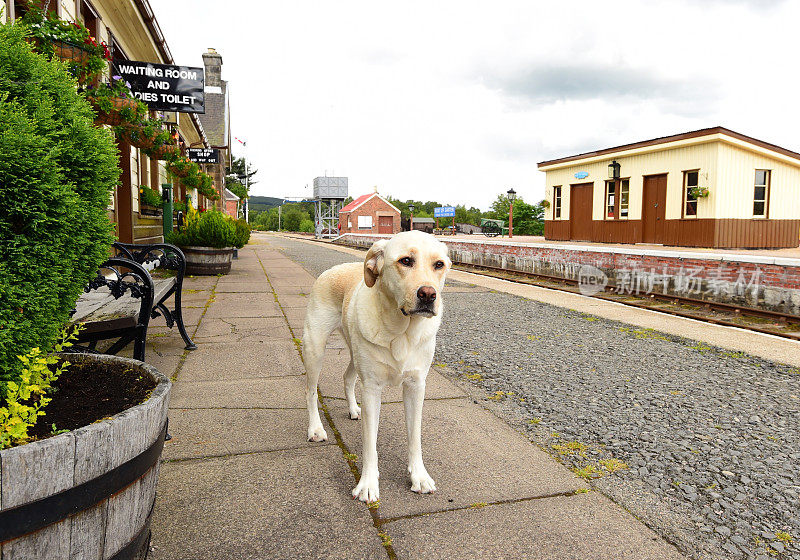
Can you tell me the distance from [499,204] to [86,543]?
6930 centimetres

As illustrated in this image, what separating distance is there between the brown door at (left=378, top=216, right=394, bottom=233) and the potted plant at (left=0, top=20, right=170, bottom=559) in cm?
6577

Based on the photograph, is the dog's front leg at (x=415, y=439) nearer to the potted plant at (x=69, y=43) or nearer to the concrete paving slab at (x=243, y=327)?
the concrete paving slab at (x=243, y=327)

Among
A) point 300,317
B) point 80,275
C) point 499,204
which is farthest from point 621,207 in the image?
point 499,204

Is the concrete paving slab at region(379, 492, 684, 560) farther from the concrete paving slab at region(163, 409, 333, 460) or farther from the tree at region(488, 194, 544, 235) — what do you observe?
the tree at region(488, 194, 544, 235)

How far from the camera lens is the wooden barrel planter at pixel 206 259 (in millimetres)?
11297

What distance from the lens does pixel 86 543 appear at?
138cm

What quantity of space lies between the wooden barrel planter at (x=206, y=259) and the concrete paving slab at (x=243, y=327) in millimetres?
5078

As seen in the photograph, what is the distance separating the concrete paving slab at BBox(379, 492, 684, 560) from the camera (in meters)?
2.01

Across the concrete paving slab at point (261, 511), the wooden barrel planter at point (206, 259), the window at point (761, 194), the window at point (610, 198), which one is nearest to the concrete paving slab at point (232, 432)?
the concrete paving slab at point (261, 511)

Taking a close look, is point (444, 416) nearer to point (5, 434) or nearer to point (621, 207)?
point (5, 434)

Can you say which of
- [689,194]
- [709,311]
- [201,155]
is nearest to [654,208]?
[689,194]

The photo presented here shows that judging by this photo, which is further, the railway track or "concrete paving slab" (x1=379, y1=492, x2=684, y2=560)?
the railway track

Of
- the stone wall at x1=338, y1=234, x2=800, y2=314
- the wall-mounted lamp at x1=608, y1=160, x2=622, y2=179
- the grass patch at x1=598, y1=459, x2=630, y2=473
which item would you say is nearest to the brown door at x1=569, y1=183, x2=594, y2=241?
the wall-mounted lamp at x1=608, y1=160, x2=622, y2=179

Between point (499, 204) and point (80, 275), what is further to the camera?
point (499, 204)
